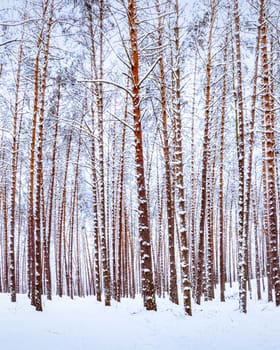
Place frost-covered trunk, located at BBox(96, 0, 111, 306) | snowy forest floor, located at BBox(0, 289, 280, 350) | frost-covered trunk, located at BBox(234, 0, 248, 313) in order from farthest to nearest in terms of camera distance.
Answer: frost-covered trunk, located at BBox(96, 0, 111, 306) → frost-covered trunk, located at BBox(234, 0, 248, 313) → snowy forest floor, located at BBox(0, 289, 280, 350)

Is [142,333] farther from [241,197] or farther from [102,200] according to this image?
[102,200]

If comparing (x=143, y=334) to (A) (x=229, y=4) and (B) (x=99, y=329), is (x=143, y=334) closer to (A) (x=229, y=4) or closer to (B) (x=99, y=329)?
(B) (x=99, y=329)

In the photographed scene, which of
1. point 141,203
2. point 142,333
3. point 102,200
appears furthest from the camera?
point 102,200

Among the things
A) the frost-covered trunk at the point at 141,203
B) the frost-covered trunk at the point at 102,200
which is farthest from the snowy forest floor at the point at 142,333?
the frost-covered trunk at the point at 102,200

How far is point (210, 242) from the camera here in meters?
16.8

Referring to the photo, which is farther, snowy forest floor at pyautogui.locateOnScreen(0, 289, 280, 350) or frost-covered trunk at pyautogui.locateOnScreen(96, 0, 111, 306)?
frost-covered trunk at pyautogui.locateOnScreen(96, 0, 111, 306)

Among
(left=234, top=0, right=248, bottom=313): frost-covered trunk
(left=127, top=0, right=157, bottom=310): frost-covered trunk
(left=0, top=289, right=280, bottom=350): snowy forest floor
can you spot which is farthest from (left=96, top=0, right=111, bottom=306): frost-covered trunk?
(left=234, top=0, right=248, bottom=313): frost-covered trunk

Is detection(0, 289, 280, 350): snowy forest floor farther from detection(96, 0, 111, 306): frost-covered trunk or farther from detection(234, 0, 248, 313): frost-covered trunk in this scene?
detection(96, 0, 111, 306): frost-covered trunk

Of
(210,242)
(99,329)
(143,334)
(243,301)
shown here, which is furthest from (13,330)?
(210,242)

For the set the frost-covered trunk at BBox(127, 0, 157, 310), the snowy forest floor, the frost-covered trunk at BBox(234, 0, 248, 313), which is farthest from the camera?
the frost-covered trunk at BBox(234, 0, 248, 313)

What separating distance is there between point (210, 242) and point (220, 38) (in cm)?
908

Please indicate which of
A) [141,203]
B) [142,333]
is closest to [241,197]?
[141,203]

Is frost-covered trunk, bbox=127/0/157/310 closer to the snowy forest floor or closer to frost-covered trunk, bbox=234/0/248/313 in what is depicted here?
the snowy forest floor

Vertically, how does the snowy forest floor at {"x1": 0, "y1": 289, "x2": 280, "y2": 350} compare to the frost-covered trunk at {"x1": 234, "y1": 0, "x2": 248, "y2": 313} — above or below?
below
